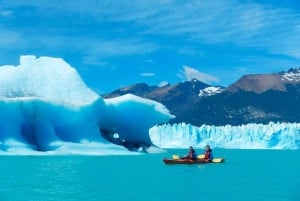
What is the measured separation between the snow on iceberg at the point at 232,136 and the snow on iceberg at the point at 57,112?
31653 millimetres

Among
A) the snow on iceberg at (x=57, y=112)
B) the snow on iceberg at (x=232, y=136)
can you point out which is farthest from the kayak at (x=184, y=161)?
the snow on iceberg at (x=232, y=136)

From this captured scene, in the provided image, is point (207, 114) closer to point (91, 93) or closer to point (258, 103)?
point (258, 103)

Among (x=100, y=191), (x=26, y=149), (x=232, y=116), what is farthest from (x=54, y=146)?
(x=232, y=116)

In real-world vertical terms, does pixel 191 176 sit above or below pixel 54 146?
below

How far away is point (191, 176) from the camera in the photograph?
22344mm

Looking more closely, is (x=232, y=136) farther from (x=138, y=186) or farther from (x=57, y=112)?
(x=138, y=186)

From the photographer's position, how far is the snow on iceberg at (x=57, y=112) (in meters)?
36.3

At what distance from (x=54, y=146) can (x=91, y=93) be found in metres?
4.84

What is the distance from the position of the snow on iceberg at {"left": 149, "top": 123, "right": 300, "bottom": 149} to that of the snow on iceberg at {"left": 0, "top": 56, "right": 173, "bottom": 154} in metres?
31.7

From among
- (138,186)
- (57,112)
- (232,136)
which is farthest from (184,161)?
(232,136)

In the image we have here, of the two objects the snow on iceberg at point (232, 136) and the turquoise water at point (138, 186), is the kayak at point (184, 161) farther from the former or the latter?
the snow on iceberg at point (232, 136)

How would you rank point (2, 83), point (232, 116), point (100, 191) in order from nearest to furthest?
A: 1. point (100, 191)
2. point (2, 83)
3. point (232, 116)

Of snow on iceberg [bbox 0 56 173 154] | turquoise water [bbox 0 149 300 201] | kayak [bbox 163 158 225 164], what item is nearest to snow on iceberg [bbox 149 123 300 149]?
snow on iceberg [bbox 0 56 173 154]

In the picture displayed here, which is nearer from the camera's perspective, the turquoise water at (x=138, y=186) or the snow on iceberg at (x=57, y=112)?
the turquoise water at (x=138, y=186)
